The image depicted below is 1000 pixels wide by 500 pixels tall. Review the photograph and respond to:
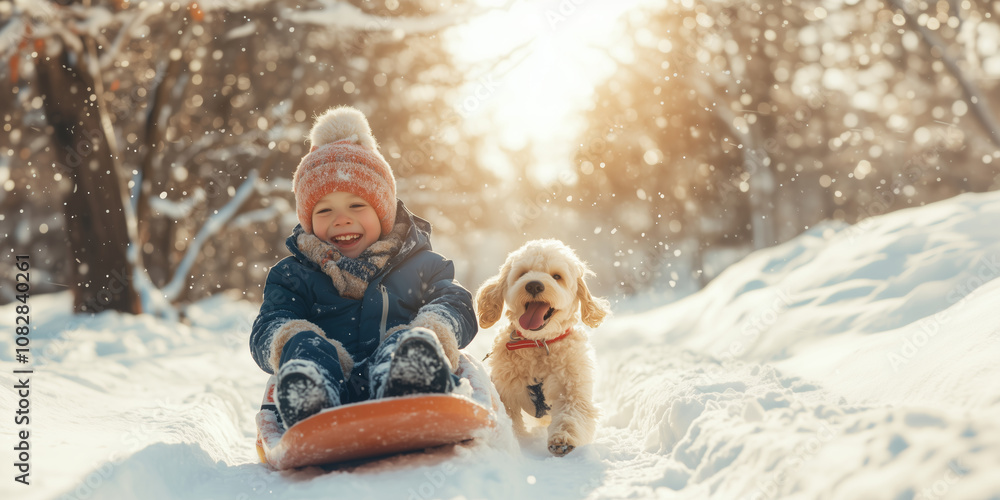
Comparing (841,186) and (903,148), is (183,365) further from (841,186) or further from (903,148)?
(841,186)

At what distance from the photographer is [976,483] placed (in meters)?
1.52

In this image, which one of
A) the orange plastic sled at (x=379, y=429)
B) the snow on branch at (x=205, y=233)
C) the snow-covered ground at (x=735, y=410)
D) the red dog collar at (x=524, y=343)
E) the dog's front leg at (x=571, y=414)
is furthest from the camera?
the snow on branch at (x=205, y=233)

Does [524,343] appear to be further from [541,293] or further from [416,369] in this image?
[416,369]

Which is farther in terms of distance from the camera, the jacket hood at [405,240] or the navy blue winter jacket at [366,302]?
the jacket hood at [405,240]

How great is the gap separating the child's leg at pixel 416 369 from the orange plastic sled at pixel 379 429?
6 centimetres

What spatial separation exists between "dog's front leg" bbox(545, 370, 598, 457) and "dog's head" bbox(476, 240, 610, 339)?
0.34 metres

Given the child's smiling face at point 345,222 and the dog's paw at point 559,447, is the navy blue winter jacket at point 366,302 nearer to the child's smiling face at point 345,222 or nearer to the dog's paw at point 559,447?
the child's smiling face at point 345,222

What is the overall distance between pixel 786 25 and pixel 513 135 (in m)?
7.67

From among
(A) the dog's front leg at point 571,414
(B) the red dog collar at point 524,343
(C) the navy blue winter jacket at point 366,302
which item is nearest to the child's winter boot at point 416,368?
(C) the navy blue winter jacket at point 366,302

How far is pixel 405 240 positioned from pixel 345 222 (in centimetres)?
36

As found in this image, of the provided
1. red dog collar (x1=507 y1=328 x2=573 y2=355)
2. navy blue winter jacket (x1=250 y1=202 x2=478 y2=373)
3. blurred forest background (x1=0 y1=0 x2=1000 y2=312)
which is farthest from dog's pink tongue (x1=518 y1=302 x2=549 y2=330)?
blurred forest background (x1=0 y1=0 x2=1000 y2=312)

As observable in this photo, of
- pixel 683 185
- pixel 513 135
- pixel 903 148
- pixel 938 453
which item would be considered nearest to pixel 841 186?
pixel 903 148

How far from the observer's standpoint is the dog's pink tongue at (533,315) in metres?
3.75

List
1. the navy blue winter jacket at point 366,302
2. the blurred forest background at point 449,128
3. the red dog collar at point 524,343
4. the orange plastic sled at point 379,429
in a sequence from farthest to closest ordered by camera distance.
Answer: the blurred forest background at point 449,128, the red dog collar at point 524,343, the navy blue winter jacket at point 366,302, the orange plastic sled at point 379,429
